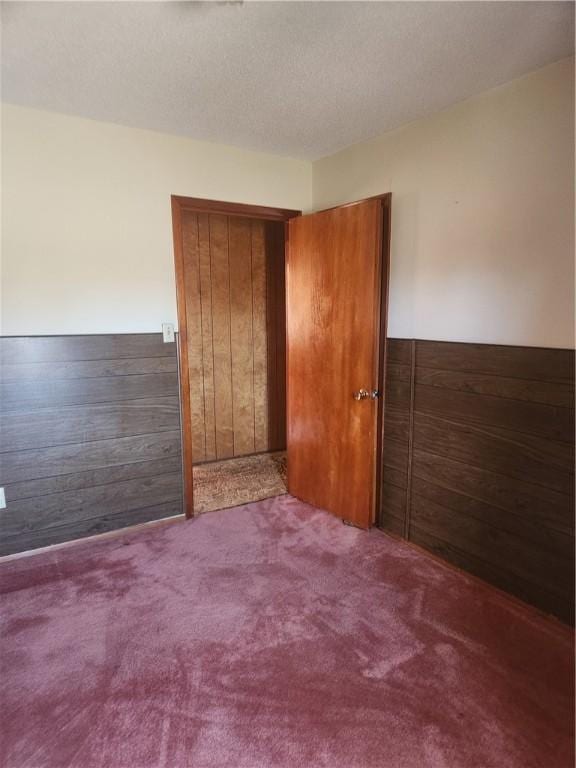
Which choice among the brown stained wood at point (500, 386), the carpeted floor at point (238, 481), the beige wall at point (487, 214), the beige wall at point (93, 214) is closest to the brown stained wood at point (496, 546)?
the brown stained wood at point (500, 386)

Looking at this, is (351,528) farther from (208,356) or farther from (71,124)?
(71,124)

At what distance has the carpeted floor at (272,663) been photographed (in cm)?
147

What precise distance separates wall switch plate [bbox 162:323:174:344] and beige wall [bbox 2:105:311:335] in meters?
0.05

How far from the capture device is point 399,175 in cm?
259

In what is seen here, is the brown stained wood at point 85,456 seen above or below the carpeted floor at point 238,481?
above

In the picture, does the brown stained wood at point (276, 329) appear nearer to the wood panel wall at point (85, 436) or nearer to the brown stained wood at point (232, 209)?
the brown stained wood at point (232, 209)

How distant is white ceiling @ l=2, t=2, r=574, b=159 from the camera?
1559 mm

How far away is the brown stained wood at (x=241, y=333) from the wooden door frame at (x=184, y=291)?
39.6 inches

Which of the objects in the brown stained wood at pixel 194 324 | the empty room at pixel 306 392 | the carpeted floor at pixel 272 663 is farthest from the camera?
the brown stained wood at pixel 194 324

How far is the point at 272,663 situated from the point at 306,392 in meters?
1.71

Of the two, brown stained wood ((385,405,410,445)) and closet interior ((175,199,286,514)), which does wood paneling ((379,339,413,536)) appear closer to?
brown stained wood ((385,405,410,445))

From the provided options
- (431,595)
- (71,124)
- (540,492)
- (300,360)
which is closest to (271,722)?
(431,595)

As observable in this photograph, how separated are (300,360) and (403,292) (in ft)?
2.85

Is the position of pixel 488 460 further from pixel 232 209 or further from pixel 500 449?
pixel 232 209
